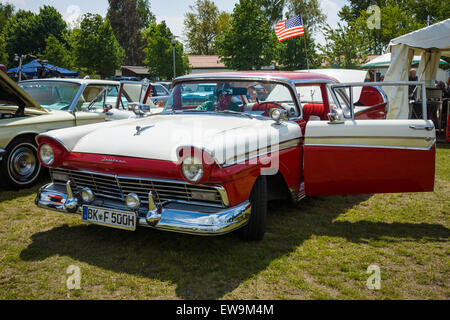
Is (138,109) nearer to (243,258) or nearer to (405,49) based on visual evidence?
(243,258)

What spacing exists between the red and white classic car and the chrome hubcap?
1906 millimetres

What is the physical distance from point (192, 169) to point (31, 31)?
4696 centimetres

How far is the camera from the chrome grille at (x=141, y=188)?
3074mm

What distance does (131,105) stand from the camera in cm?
481

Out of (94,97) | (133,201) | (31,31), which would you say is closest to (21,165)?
(94,97)

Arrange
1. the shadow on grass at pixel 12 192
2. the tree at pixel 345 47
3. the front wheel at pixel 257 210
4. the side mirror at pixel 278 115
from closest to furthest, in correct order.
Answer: the front wheel at pixel 257 210, the side mirror at pixel 278 115, the shadow on grass at pixel 12 192, the tree at pixel 345 47

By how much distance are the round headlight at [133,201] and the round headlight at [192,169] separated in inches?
20.9

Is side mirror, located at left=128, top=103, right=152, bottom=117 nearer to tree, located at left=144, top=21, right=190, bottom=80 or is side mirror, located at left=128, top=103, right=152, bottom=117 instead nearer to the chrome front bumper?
the chrome front bumper

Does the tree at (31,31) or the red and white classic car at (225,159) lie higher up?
the tree at (31,31)

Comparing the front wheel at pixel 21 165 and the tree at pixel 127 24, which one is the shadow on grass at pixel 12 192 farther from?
the tree at pixel 127 24

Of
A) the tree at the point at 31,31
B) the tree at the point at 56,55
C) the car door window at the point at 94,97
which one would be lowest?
the car door window at the point at 94,97

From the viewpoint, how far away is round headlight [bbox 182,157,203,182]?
2895mm

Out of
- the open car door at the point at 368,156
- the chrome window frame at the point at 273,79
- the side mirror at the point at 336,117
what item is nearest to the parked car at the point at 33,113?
the chrome window frame at the point at 273,79

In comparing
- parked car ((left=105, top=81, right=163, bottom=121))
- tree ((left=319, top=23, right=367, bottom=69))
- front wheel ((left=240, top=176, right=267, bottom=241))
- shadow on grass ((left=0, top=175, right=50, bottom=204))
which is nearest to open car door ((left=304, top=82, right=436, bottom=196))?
front wheel ((left=240, top=176, right=267, bottom=241))
